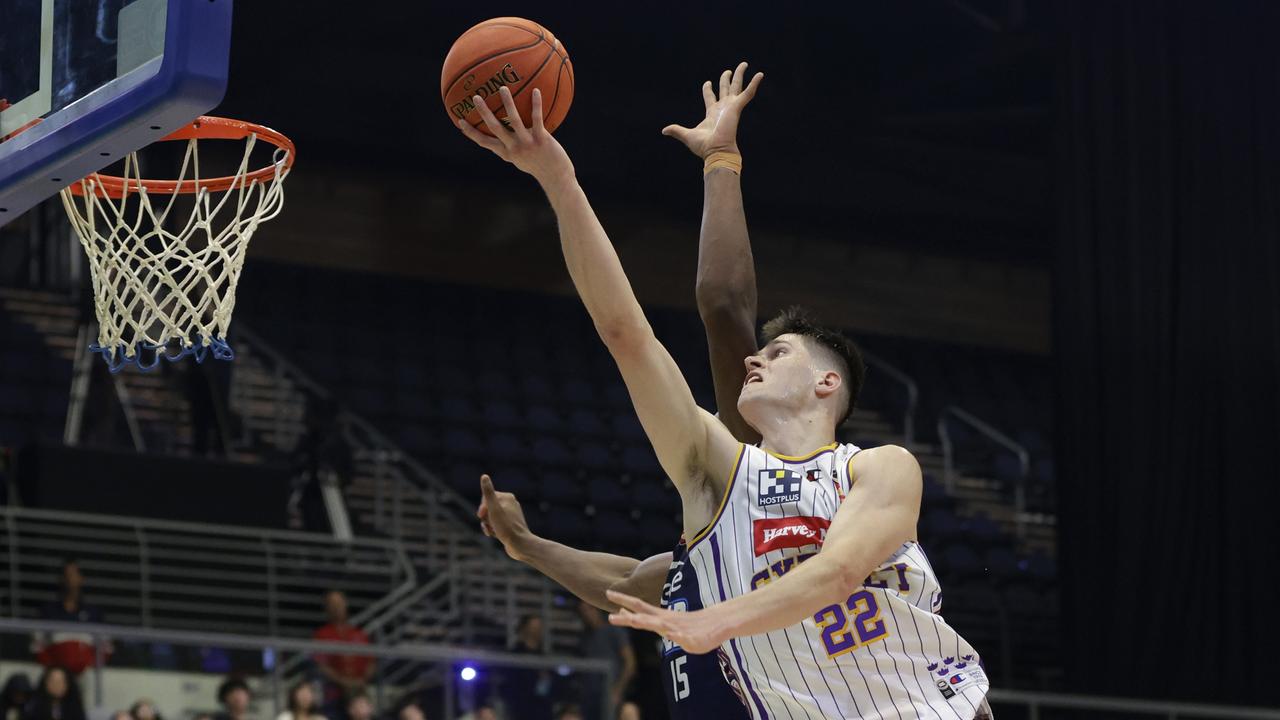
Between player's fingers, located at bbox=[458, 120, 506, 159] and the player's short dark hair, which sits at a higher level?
player's fingers, located at bbox=[458, 120, 506, 159]

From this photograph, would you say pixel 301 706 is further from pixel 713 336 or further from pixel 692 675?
pixel 692 675

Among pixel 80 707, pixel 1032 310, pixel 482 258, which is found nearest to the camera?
pixel 80 707

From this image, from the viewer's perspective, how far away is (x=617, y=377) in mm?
17922

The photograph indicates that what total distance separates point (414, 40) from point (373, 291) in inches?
137

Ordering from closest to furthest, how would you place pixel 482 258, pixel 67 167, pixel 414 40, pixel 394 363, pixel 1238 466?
pixel 67 167, pixel 1238 466, pixel 414 40, pixel 394 363, pixel 482 258

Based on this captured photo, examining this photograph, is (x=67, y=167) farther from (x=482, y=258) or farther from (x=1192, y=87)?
(x=482, y=258)

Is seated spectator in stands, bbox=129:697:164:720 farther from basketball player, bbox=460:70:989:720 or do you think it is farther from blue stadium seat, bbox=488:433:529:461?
blue stadium seat, bbox=488:433:529:461

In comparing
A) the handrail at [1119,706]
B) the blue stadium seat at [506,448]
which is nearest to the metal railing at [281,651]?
the handrail at [1119,706]

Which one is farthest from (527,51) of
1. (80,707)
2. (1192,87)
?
(1192,87)

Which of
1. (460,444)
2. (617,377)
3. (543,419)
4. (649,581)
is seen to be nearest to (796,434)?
(649,581)

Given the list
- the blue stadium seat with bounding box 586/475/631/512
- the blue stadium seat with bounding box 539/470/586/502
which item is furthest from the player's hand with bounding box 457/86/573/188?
the blue stadium seat with bounding box 586/475/631/512

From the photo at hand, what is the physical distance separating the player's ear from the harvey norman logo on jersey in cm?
33

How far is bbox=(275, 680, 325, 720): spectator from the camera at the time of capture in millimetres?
8372

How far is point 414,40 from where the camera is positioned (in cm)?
1459
